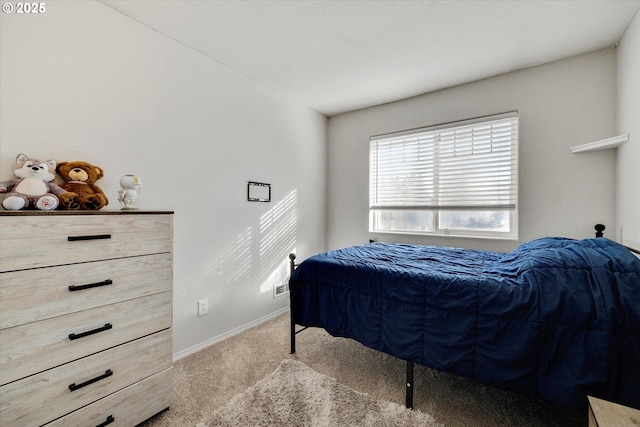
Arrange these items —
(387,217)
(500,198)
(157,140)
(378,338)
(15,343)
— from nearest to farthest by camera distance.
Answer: (15,343) → (378,338) → (157,140) → (500,198) → (387,217)

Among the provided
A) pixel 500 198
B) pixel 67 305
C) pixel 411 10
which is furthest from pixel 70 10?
pixel 500 198

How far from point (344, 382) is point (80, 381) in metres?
1.45

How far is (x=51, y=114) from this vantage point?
5.32ft

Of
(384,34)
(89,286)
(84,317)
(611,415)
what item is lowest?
(611,415)

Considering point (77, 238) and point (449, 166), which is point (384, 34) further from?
point (77, 238)

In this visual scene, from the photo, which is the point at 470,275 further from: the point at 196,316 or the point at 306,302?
the point at 196,316

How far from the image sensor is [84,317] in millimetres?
1317

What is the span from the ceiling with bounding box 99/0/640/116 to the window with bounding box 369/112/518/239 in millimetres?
568

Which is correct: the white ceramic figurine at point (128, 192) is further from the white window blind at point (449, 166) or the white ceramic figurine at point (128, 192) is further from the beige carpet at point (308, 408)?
the white window blind at point (449, 166)

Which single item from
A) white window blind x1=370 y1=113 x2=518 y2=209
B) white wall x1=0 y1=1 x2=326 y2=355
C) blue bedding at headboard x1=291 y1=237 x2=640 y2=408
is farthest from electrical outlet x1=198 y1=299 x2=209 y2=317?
white window blind x1=370 y1=113 x2=518 y2=209

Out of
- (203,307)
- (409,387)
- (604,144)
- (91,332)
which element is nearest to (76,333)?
(91,332)

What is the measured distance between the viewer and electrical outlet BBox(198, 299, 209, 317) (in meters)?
2.34

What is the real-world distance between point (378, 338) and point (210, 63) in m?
2.60

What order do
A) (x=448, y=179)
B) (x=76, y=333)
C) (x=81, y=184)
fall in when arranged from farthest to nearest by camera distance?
(x=448, y=179) → (x=81, y=184) → (x=76, y=333)
